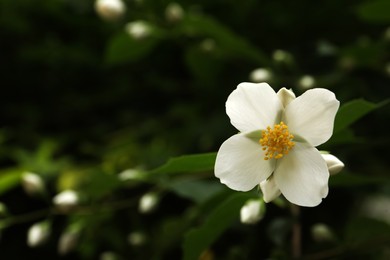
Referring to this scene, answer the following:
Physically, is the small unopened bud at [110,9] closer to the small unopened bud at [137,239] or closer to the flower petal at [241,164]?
the small unopened bud at [137,239]

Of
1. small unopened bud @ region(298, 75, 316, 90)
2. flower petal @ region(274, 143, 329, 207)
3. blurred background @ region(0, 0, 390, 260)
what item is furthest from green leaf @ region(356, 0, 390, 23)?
flower petal @ region(274, 143, 329, 207)

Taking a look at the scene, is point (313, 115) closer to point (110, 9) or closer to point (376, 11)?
point (376, 11)

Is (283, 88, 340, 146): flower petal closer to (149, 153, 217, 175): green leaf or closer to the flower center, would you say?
the flower center

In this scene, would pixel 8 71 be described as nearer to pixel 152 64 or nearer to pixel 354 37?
pixel 152 64

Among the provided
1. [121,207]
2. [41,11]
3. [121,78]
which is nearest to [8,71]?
[41,11]

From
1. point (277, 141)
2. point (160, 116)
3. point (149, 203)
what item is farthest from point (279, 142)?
point (160, 116)

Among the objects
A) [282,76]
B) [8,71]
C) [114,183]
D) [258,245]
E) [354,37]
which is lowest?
[258,245]
